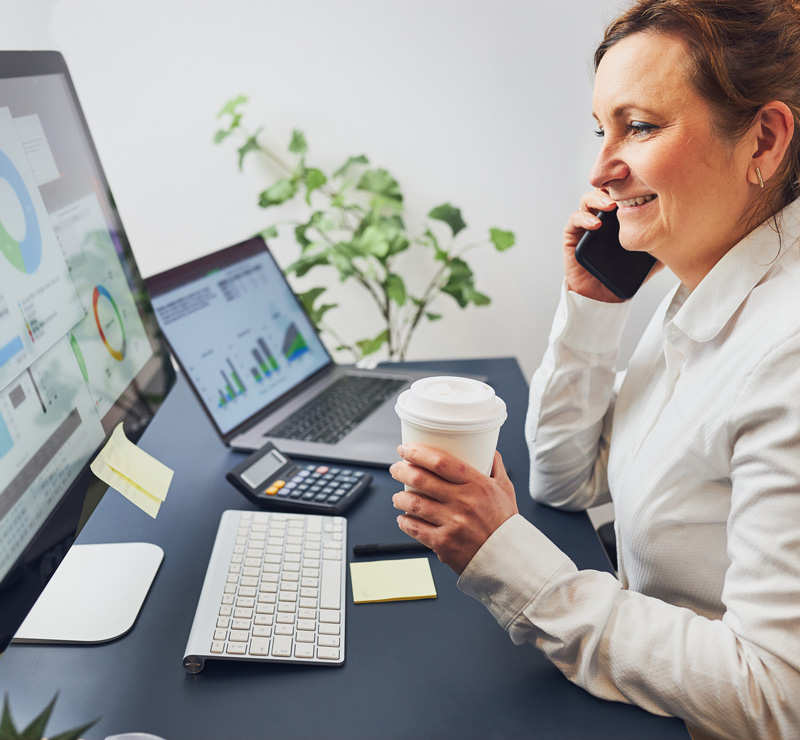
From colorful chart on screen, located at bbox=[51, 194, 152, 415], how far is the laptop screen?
159 mm

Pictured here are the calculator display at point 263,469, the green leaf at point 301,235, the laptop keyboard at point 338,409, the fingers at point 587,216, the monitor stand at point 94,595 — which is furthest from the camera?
the green leaf at point 301,235

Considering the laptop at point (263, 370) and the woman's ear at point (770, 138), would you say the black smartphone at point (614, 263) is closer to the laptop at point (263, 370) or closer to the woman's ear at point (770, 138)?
the woman's ear at point (770, 138)

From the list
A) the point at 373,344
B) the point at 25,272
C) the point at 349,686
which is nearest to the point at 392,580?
the point at 349,686

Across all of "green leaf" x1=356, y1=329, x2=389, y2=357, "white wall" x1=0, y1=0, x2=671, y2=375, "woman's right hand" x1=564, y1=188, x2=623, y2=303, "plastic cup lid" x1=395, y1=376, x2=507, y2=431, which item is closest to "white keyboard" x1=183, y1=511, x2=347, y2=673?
"plastic cup lid" x1=395, y1=376, x2=507, y2=431

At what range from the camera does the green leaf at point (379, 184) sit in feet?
6.15

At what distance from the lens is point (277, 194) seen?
6.12 ft

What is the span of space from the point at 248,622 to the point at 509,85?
164 cm

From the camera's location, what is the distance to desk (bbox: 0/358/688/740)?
2.03 feet

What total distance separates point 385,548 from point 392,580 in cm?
6

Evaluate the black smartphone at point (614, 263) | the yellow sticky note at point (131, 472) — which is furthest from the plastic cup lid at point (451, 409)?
the black smartphone at point (614, 263)

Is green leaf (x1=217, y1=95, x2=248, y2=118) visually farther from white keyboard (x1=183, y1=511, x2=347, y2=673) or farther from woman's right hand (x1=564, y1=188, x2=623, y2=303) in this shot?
white keyboard (x1=183, y1=511, x2=347, y2=673)

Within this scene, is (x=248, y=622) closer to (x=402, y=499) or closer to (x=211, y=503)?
(x=402, y=499)

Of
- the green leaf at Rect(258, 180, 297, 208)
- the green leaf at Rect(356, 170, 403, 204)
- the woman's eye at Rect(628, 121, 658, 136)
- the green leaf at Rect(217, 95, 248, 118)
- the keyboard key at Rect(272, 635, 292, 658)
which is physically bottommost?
the keyboard key at Rect(272, 635, 292, 658)

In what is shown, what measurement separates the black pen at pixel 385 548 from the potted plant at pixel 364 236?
3.34ft
